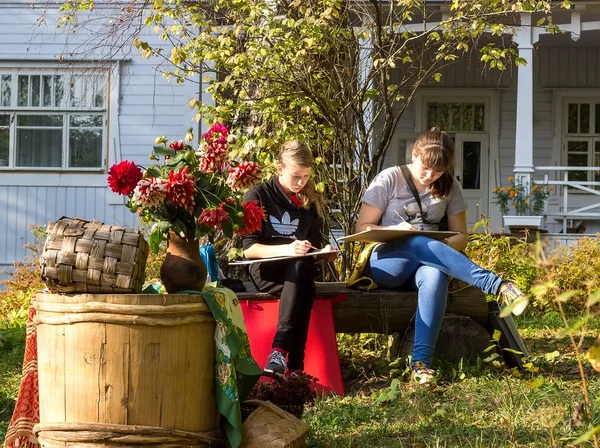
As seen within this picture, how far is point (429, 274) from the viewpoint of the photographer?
426 cm

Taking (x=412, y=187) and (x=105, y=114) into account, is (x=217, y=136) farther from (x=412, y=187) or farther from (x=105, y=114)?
(x=105, y=114)

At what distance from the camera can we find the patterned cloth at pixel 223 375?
2787 millimetres

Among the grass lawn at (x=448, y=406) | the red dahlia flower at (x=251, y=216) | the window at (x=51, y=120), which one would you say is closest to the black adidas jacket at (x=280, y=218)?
the grass lawn at (x=448, y=406)

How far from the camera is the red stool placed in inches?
167

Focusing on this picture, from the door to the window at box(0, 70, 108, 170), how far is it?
215 inches

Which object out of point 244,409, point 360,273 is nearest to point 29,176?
point 360,273

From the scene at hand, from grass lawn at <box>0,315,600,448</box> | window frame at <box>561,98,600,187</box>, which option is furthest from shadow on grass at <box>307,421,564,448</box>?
window frame at <box>561,98,600,187</box>

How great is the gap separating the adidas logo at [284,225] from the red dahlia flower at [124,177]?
4.90ft

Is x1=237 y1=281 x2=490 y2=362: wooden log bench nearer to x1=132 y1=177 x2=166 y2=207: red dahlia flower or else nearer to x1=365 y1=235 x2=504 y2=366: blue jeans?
x1=365 y1=235 x2=504 y2=366: blue jeans

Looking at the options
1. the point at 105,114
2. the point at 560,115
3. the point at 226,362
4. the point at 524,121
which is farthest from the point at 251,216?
the point at 560,115

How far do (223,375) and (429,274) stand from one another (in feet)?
5.71

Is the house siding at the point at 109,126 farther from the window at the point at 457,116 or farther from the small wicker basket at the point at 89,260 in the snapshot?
the small wicker basket at the point at 89,260

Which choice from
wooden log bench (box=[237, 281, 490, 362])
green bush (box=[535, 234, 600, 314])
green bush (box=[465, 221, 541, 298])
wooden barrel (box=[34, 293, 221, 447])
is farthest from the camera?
green bush (box=[535, 234, 600, 314])

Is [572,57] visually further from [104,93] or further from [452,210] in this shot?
[452,210]
